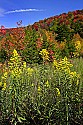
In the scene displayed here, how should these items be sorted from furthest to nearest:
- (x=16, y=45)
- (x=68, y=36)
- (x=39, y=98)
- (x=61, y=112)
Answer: (x=68, y=36) < (x=16, y=45) < (x=39, y=98) < (x=61, y=112)

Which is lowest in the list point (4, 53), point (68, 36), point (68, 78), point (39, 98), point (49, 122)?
point (49, 122)

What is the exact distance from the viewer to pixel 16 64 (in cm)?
516

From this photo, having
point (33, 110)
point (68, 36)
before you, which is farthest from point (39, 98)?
point (68, 36)

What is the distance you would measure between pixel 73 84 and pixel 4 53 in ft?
56.9

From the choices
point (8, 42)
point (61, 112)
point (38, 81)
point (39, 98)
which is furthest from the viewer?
point (8, 42)

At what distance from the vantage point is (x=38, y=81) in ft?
18.8

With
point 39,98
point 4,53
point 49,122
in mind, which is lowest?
point 49,122

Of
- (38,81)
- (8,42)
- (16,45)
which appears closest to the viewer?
(38,81)

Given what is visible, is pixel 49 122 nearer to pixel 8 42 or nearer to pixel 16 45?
pixel 16 45

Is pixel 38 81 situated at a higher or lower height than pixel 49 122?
higher

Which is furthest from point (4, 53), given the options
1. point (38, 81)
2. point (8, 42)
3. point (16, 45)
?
point (38, 81)

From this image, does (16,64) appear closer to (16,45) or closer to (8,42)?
(16,45)

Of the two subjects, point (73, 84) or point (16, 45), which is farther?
point (16, 45)

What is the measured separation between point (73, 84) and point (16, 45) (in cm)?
1443
